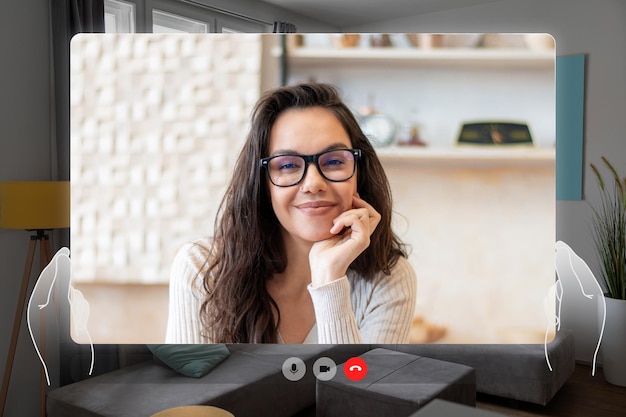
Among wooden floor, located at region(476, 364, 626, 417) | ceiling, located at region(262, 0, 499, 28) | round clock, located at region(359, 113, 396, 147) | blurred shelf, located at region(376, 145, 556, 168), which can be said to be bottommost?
wooden floor, located at region(476, 364, 626, 417)

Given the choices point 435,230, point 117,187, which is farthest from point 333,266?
point 117,187

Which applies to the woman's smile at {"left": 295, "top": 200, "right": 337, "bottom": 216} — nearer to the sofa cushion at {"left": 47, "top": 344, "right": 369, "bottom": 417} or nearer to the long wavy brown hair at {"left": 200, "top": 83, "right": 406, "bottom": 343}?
the long wavy brown hair at {"left": 200, "top": 83, "right": 406, "bottom": 343}

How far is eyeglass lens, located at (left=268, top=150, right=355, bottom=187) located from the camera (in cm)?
190

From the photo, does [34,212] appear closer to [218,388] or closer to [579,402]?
[218,388]

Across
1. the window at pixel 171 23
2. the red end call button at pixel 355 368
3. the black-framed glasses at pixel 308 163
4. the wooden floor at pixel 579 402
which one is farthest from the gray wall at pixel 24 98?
the wooden floor at pixel 579 402

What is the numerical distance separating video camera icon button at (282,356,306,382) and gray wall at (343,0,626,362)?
3.17 ft

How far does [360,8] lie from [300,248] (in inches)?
35.3

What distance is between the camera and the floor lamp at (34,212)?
2025 mm

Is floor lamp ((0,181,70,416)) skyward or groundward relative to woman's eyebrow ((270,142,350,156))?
groundward

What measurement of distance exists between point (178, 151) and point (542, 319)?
1432mm

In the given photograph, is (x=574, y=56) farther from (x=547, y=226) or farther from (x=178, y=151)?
(x=178, y=151)

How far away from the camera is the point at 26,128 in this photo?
2.09 metres

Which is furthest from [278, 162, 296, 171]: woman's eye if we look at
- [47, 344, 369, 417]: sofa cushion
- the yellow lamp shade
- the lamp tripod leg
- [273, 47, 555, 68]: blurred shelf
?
the lamp tripod leg

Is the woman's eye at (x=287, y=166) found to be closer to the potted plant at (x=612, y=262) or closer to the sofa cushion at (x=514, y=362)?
the sofa cushion at (x=514, y=362)
